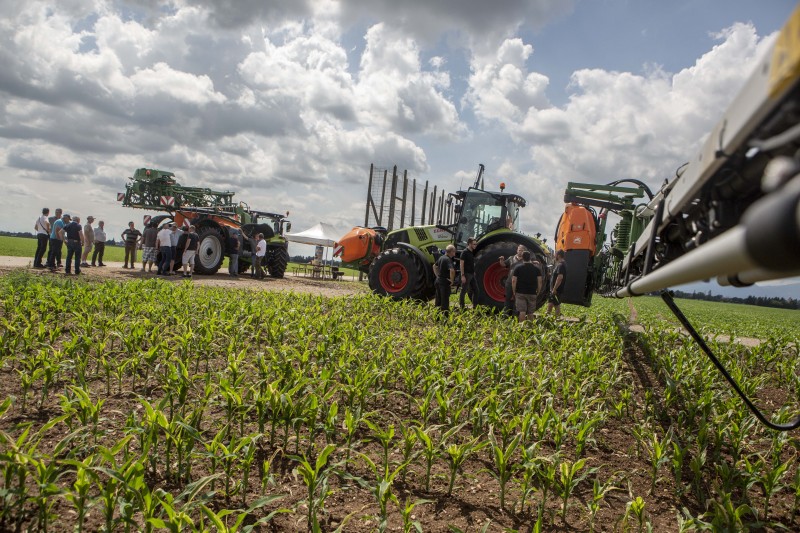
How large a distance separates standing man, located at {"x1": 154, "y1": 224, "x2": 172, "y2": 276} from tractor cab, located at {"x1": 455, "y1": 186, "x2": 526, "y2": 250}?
779 cm

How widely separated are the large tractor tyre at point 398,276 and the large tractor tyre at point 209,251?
6218 millimetres

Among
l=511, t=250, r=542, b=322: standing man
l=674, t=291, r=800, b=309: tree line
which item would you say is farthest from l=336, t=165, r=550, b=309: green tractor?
l=674, t=291, r=800, b=309: tree line

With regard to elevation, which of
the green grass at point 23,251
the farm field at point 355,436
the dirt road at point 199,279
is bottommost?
the farm field at point 355,436

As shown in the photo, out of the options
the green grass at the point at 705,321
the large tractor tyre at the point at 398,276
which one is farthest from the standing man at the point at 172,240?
the green grass at the point at 705,321

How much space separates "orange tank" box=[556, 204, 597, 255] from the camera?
8320 millimetres

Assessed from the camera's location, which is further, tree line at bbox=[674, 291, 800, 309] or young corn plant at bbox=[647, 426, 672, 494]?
tree line at bbox=[674, 291, 800, 309]

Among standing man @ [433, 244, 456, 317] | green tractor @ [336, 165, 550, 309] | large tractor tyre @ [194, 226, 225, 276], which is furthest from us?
large tractor tyre @ [194, 226, 225, 276]

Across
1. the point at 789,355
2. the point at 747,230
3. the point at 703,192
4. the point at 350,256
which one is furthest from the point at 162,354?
the point at 789,355

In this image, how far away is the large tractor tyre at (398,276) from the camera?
9922 millimetres

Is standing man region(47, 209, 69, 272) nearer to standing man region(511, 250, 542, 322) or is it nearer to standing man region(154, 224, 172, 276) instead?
standing man region(154, 224, 172, 276)

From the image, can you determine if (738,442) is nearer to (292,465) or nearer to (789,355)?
(292,465)

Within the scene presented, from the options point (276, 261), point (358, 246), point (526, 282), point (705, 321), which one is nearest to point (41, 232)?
point (276, 261)

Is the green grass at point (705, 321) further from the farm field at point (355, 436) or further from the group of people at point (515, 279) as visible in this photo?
the farm field at point (355, 436)

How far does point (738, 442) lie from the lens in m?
3.36
